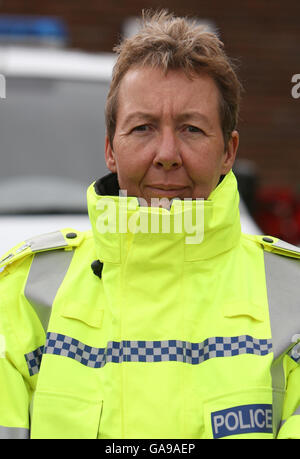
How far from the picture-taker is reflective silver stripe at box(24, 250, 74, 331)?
2.22m

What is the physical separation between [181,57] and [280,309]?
0.71 meters

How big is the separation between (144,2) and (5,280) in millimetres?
7735

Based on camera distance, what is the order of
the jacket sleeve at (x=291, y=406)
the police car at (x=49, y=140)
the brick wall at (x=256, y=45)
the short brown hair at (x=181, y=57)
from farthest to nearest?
the brick wall at (x=256, y=45) < the police car at (x=49, y=140) < the short brown hair at (x=181, y=57) < the jacket sleeve at (x=291, y=406)

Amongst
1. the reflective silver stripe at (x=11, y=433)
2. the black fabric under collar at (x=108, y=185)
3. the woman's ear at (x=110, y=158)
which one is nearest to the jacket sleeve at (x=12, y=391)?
the reflective silver stripe at (x=11, y=433)

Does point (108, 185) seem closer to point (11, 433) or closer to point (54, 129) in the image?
point (11, 433)

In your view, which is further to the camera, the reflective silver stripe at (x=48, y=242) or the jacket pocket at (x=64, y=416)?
the reflective silver stripe at (x=48, y=242)

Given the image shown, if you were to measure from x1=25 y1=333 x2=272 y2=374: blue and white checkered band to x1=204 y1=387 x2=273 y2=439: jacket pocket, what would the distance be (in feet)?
0.35

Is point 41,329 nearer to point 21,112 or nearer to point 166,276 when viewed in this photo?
point 166,276

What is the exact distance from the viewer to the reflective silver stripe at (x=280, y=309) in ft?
6.94

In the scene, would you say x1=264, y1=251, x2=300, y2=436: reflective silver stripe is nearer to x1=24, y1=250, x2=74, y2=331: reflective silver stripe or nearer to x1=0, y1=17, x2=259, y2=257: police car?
x1=24, y1=250, x2=74, y2=331: reflective silver stripe

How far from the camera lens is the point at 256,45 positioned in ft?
32.1

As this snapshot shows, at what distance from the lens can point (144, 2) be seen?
955 cm

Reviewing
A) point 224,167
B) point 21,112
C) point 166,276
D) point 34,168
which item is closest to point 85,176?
point 34,168

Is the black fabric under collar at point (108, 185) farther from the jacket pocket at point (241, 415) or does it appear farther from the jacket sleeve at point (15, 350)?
the jacket pocket at point (241, 415)
